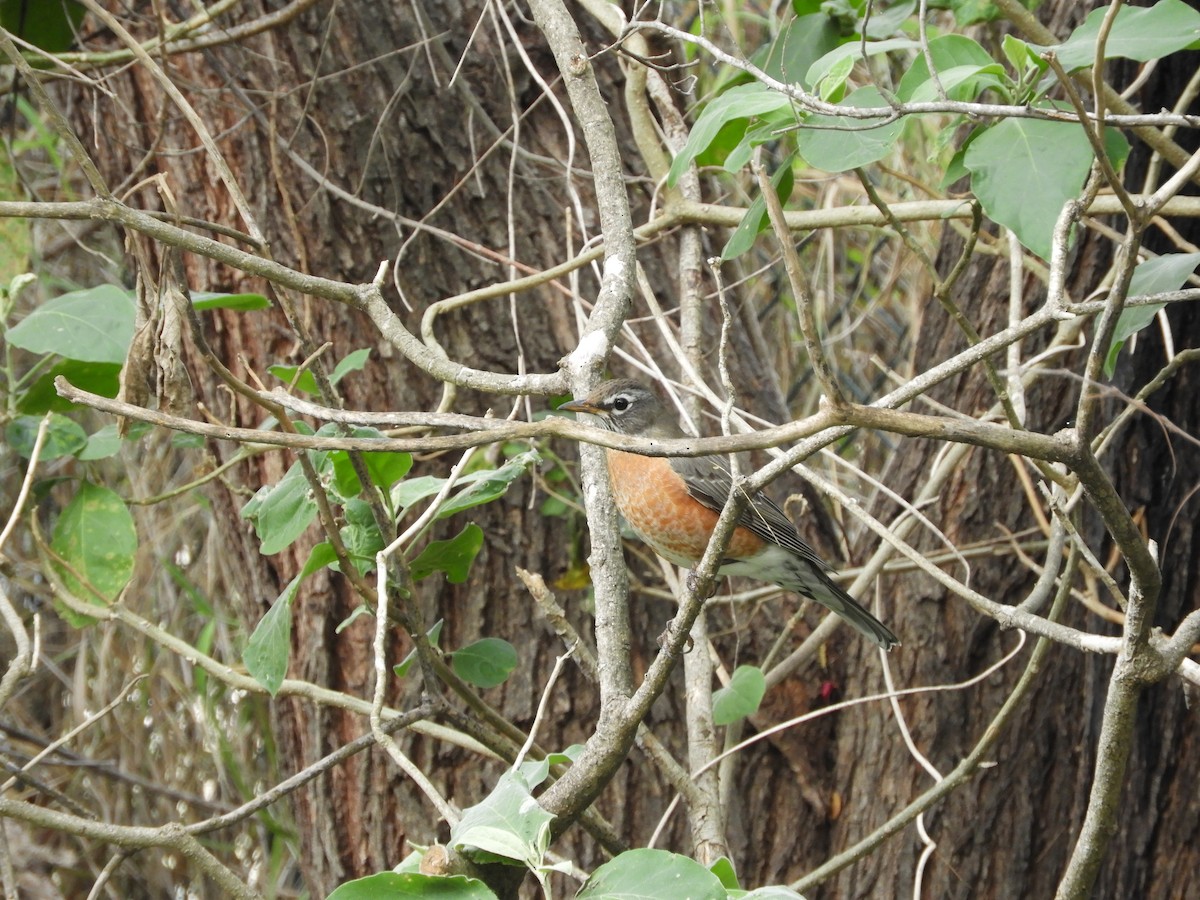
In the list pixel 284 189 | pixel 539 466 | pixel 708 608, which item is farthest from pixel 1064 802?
pixel 284 189

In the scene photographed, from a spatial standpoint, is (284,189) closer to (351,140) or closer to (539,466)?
(351,140)

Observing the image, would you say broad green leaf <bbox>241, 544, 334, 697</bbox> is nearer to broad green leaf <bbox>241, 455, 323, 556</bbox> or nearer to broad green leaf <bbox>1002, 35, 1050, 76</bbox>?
broad green leaf <bbox>241, 455, 323, 556</bbox>

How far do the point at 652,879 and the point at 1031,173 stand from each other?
1.21m

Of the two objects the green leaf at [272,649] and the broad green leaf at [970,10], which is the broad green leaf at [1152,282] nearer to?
the broad green leaf at [970,10]

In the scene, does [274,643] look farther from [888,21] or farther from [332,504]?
[888,21]

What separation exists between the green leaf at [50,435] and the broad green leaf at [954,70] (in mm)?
2002

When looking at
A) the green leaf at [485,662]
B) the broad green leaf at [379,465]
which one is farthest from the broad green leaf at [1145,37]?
the green leaf at [485,662]

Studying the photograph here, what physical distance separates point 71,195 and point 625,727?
3.49 meters

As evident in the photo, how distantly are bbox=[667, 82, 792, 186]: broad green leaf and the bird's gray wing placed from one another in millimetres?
1283

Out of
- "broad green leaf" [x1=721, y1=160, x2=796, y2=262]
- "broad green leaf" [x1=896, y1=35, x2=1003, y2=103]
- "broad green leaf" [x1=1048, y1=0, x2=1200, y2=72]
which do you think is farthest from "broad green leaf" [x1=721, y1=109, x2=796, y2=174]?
"broad green leaf" [x1=1048, y1=0, x2=1200, y2=72]

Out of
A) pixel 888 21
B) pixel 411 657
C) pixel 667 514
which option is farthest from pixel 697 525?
pixel 888 21

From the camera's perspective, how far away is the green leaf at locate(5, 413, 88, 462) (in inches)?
106

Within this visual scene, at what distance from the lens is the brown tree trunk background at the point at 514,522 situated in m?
3.12

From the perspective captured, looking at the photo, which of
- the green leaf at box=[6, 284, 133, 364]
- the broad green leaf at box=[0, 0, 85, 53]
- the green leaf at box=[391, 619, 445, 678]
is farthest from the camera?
the broad green leaf at box=[0, 0, 85, 53]
